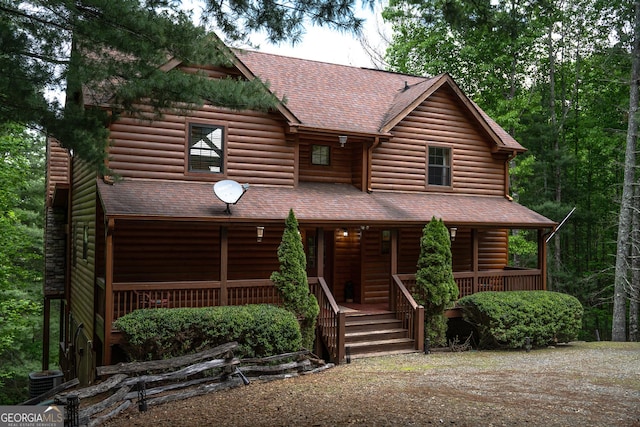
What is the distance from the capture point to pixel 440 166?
58.6ft

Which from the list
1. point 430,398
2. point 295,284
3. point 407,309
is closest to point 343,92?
point 407,309

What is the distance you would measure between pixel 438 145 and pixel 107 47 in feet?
36.8

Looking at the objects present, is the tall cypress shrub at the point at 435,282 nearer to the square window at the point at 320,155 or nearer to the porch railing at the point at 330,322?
the porch railing at the point at 330,322

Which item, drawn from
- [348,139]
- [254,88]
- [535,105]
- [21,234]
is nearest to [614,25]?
[535,105]

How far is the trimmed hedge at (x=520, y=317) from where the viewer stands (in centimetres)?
1430

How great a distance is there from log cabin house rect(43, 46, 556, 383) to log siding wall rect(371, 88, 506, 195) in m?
0.05

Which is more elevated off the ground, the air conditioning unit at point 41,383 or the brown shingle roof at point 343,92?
the brown shingle roof at point 343,92

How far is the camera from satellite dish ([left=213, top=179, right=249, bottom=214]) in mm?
12523

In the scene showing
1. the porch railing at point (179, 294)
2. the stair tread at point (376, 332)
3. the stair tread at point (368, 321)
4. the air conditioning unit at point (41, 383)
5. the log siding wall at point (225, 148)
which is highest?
the log siding wall at point (225, 148)

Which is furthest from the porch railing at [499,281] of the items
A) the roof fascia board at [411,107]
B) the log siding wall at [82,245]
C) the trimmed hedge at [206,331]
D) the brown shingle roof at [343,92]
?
the log siding wall at [82,245]

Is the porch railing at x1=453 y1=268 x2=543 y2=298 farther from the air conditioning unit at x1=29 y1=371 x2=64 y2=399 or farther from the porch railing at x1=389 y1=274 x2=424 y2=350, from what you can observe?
the air conditioning unit at x1=29 y1=371 x2=64 y2=399

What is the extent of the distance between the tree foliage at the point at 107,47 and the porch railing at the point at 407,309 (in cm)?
710

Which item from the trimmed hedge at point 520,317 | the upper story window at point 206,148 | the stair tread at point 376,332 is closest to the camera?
the stair tread at point 376,332

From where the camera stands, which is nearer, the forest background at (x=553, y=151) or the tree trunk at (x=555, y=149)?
the forest background at (x=553, y=151)
